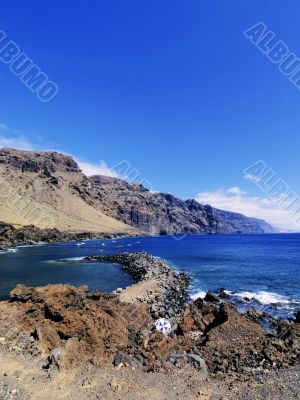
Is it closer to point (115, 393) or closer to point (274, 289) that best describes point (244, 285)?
point (274, 289)

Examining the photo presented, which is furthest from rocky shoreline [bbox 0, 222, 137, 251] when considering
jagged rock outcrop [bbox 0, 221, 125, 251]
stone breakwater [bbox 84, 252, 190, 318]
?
stone breakwater [bbox 84, 252, 190, 318]

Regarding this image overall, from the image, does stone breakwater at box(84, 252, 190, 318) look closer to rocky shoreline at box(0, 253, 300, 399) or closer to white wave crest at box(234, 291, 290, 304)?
rocky shoreline at box(0, 253, 300, 399)

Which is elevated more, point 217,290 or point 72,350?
point 217,290

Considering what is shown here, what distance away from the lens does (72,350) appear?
18953mm

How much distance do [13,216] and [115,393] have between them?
183 metres

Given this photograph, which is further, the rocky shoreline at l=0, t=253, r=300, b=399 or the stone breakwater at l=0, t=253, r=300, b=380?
the stone breakwater at l=0, t=253, r=300, b=380

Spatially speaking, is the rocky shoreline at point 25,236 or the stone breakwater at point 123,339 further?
the rocky shoreline at point 25,236

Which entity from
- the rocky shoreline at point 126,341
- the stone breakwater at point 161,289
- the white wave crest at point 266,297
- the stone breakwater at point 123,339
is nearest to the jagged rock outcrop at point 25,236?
the stone breakwater at point 161,289

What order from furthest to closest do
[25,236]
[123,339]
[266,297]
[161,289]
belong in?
[25,236] → [266,297] → [161,289] → [123,339]

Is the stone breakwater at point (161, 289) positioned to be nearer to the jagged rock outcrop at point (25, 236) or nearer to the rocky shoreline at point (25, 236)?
the rocky shoreline at point (25, 236)

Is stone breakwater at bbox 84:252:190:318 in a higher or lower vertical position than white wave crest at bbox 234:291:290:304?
lower

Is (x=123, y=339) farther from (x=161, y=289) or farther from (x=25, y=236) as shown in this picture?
(x=25, y=236)

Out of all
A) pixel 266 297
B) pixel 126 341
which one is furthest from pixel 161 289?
pixel 126 341

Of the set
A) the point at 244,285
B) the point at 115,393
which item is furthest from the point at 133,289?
the point at 115,393
